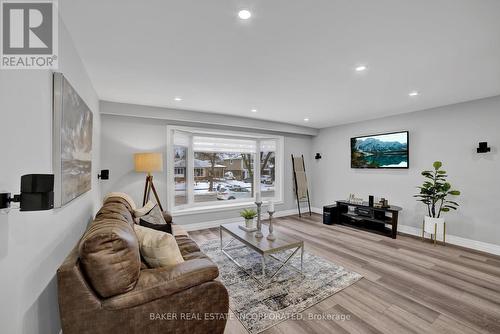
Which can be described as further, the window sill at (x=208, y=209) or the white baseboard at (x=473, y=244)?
the window sill at (x=208, y=209)

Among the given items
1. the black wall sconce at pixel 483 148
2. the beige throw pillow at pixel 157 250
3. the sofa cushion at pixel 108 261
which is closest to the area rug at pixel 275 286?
the beige throw pillow at pixel 157 250

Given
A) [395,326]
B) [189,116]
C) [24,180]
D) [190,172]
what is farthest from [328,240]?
[24,180]

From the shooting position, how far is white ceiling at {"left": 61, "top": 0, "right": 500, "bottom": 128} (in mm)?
1537

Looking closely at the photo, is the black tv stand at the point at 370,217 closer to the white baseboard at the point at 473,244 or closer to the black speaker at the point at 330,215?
the black speaker at the point at 330,215

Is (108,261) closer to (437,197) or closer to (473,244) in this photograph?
(437,197)

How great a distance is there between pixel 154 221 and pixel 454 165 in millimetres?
4917

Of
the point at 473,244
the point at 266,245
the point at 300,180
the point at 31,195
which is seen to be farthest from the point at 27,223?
the point at 300,180

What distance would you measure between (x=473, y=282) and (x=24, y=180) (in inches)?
162

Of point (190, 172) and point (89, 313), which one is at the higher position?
point (190, 172)

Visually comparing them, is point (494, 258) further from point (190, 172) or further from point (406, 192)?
point (190, 172)

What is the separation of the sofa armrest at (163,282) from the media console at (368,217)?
3846 millimetres

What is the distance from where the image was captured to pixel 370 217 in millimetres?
4512

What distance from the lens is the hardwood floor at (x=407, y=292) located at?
189 centimetres

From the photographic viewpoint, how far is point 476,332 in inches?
71.7
